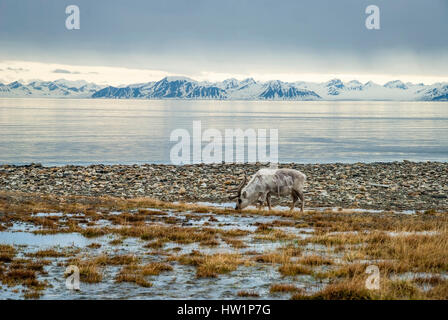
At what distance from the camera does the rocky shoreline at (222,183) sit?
98.3ft

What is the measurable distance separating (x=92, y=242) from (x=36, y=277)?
14.9ft

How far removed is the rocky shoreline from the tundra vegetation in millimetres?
7820

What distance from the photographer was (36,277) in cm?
1109

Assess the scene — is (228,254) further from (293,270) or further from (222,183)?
(222,183)

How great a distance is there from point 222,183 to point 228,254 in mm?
22292

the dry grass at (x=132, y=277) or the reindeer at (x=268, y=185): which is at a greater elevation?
the reindeer at (x=268, y=185)

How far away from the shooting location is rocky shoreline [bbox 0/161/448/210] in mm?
29953

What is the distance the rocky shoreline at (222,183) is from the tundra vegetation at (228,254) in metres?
7.82

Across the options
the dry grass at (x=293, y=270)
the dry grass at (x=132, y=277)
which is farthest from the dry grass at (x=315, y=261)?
the dry grass at (x=132, y=277)

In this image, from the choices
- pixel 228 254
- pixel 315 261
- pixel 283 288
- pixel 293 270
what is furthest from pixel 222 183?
pixel 283 288

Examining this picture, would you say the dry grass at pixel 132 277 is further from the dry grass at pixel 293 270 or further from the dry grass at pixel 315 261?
the dry grass at pixel 315 261

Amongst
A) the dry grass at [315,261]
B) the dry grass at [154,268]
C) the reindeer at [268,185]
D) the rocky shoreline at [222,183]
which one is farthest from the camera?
the rocky shoreline at [222,183]

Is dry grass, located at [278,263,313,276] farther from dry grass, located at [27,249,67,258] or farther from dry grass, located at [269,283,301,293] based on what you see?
dry grass, located at [27,249,67,258]

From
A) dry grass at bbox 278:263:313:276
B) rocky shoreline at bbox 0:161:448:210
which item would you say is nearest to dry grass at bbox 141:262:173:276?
dry grass at bbox 278:263:313:276
